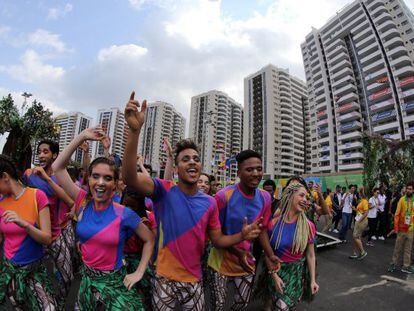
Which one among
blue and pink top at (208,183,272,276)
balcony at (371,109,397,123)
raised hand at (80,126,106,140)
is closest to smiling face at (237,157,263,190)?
blue and pink top at (208,183,272,276)

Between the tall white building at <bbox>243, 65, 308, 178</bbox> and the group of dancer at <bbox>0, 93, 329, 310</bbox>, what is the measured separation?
7467 centimetres

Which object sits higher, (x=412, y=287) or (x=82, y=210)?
(x=82, y=210)

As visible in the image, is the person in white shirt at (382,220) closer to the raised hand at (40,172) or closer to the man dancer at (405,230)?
the man dancer at (405,230)

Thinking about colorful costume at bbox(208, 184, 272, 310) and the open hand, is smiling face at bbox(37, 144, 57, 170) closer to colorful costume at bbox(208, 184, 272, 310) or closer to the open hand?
the open hand

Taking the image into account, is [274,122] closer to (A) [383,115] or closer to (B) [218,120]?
(B) [218,120]

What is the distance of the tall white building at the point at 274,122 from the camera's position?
78.8 m

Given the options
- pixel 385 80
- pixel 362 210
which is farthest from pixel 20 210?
pixel 385 80

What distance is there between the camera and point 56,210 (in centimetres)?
323

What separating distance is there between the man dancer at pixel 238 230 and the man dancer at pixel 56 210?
178 cm

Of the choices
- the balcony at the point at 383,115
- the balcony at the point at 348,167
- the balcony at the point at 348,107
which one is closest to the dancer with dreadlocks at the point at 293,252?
the balcony at the point at 348,167

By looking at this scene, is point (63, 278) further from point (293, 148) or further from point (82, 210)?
point (293, 148)

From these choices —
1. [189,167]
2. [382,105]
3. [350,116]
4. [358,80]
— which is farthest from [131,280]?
[358,80]

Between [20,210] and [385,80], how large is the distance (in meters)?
67.7

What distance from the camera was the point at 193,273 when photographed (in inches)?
77.6
